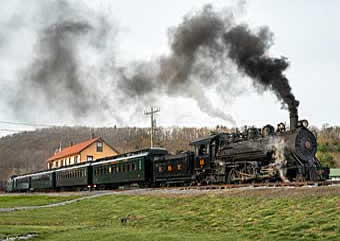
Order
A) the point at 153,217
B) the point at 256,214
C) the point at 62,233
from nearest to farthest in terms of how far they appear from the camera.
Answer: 1. the point at 62,233
2. the point at 256,214
3. the point at 153,217

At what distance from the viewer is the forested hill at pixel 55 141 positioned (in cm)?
12769

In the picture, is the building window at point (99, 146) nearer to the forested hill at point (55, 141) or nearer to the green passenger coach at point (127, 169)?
the green passenger coach at point (127, 169)

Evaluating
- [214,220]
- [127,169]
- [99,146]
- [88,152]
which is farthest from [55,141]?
[214,220]

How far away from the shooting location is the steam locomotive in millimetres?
21750

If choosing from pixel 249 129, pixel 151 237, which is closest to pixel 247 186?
pixel 249 129

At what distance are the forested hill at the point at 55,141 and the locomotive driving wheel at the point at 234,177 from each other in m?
93.6

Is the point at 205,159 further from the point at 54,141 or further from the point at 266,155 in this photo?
the point at 54,141

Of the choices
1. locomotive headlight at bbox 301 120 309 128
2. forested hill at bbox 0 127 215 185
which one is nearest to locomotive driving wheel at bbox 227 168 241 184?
locomotive headlight at bbox 301 120 309 128

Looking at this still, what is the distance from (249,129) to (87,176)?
78.1 ft

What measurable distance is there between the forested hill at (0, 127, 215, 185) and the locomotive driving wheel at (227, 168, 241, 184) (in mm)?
99009

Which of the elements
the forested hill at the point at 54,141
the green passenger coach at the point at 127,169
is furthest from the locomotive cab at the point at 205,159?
the forested hill at the point at 54,141

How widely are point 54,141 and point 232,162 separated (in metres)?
127

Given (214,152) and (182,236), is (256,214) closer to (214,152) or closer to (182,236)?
(182,236)

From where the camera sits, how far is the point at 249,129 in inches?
958
